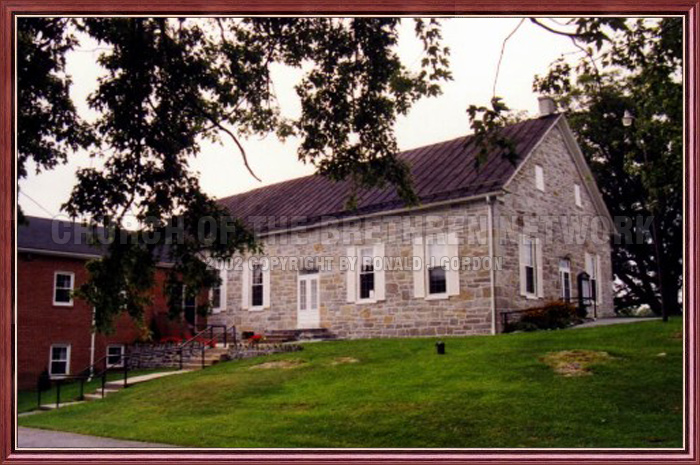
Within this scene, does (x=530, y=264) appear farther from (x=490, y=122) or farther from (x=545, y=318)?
(x=490, y=122)

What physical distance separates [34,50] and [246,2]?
259 centimetres

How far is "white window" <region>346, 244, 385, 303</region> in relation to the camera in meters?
13.5

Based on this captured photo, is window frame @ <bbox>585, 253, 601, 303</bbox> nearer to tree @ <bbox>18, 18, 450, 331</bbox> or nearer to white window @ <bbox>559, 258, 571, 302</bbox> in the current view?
white window @ <bbox>559, 258, 571, 302</bbox>

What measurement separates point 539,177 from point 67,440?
28.1ft

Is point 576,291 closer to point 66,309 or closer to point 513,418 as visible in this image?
point 513,418

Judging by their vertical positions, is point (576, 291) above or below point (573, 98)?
below

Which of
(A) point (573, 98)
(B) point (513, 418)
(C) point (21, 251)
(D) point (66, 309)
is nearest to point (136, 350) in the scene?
(D) point (66, 309)

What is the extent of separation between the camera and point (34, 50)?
22.8 ft

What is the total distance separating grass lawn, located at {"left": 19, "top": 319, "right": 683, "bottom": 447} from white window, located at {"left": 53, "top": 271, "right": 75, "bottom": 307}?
1415mm

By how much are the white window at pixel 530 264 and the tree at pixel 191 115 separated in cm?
401

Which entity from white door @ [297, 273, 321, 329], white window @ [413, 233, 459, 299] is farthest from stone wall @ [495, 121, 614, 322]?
white door @ [297, 273, 321, 329]

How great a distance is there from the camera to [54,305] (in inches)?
373

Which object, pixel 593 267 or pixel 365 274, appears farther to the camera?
pixel 365 274

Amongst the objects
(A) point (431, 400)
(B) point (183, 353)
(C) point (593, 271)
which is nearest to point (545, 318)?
(C) point (593, 271)
